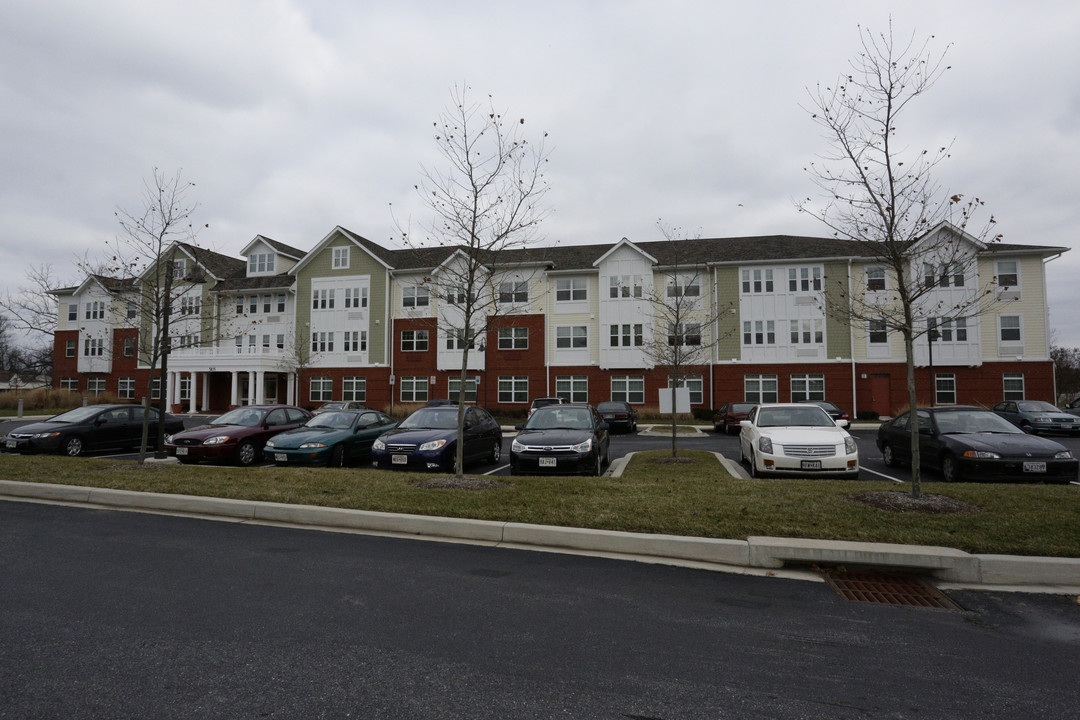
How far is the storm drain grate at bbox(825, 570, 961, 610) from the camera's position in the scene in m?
5.02

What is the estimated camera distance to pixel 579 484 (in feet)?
31.1

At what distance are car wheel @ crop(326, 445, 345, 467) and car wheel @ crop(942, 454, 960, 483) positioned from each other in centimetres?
1159

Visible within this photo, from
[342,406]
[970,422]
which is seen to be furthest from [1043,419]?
[342,406]

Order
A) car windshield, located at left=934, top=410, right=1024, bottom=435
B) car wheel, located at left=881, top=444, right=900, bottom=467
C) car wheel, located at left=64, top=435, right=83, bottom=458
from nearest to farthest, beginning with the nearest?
car windshield, located at left=934, top=410, right=1024, bottom=435 → car wheel, located at left=881, top=444, right=900, bottom=467 → car wheel, located at left=64, top=435, right=83, bottom=458

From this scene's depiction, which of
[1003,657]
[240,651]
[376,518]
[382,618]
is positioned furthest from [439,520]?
[1003,657]

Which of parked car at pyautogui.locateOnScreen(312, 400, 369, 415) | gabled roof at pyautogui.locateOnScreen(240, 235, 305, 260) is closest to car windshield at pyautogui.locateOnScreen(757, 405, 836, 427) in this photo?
parked car at pyautogui.locateOnScreen(312, 400, 369, 415)

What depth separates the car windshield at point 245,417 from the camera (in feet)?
47.5

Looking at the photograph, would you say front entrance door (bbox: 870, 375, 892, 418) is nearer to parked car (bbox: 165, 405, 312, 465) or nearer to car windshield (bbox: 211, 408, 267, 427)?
parked car (bbox: 165, 405, 312, 465)

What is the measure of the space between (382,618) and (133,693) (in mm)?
1523

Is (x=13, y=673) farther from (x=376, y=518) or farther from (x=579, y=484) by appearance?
(x=579, y=484)

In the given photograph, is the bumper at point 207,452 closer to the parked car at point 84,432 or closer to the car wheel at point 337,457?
the car wheel at point 337,457

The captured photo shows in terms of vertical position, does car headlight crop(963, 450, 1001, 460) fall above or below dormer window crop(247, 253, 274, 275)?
below

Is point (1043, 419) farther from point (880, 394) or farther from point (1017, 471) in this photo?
point (1017, 471)

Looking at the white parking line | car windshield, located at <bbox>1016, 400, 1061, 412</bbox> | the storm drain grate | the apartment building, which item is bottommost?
the storm drain grate
